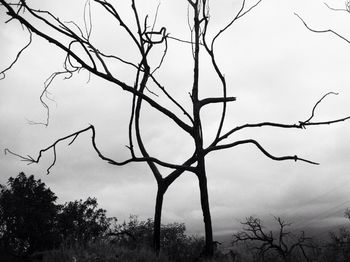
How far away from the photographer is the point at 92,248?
5.71m

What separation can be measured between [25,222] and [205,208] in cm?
3822

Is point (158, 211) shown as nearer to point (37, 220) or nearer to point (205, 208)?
point (205, 208)

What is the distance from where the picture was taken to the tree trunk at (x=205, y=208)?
6070 millimetres

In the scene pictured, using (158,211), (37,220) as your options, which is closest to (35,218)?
(37,220)

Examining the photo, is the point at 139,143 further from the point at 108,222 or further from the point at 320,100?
the point at 108,222

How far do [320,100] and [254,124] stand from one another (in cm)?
123

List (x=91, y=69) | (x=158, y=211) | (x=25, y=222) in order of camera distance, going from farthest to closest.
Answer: (x=25, y=222) → (x=158, y=211) → (x=91, y=69)

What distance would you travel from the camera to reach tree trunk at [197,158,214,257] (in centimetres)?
607

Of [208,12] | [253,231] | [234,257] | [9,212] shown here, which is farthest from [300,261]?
[9,212]

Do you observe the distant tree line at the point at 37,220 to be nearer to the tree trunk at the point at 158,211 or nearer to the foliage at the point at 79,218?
the foliage at the point at 79,218

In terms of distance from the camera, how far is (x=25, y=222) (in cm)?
3912

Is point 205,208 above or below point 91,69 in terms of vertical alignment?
below

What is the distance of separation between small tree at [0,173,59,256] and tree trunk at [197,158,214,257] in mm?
35911

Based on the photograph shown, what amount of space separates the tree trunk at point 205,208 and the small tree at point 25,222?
118 feet
